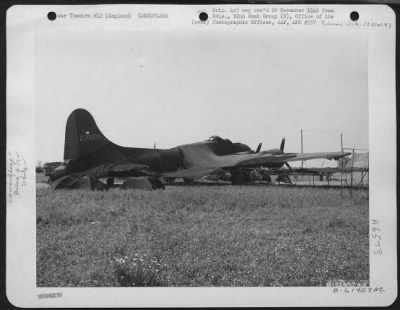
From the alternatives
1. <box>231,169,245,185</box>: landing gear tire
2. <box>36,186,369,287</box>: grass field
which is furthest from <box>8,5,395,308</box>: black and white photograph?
<box>231,169,245,185</box>: landing gear tire

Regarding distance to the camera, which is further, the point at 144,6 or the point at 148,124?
the point at 148,124

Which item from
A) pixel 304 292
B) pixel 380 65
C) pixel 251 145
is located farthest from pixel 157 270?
pixel 380 65

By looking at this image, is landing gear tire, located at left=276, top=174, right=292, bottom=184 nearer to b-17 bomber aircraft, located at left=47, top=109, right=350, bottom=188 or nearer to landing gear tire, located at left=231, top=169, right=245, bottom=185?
b-17 bomber aircraft, located at left=47, top=109, right=350, bottom=188

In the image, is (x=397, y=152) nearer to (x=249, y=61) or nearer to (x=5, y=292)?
(x=249, y=61)

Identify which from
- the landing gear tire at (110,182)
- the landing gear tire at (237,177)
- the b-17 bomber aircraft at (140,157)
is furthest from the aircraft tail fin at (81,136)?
the landing gear tire at (237,177)

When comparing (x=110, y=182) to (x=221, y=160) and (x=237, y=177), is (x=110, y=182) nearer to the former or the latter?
(x=221, y=160)

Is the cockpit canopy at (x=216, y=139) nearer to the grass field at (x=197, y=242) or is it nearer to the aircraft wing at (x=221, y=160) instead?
the aircraft wing at (x=221, y=160)
